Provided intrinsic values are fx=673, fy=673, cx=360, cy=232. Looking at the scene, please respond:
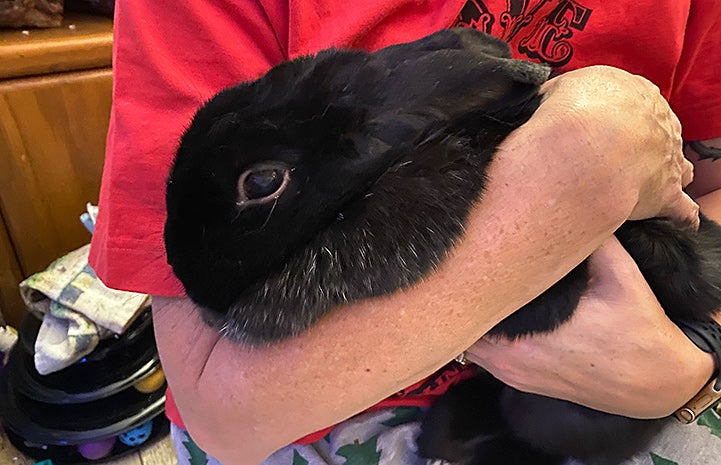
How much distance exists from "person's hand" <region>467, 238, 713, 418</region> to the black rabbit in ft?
0.55

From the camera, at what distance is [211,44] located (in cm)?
61

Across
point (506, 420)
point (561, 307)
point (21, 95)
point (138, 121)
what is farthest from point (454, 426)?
point (21, 95)

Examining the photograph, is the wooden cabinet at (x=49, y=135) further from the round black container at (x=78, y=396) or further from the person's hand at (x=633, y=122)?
the person's hand at (x=633, y=122)

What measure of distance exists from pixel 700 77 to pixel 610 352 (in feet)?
1.24

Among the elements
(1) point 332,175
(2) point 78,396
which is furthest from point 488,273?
Result: (2) point 78,396

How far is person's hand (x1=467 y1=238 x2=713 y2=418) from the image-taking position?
63 centimetres

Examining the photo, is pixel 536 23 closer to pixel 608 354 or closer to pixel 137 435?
pixel 608 354

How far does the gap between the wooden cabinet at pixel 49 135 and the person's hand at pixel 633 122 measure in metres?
1.12

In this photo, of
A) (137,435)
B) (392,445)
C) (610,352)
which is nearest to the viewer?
(610,352)

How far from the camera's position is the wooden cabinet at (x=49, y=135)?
4.53ft

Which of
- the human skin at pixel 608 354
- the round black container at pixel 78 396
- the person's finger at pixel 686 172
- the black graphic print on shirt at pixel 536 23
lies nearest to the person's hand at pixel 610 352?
the human skin at pixel 608 354

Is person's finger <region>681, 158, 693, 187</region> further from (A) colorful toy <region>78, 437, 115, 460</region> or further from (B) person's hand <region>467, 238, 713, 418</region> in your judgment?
(A) colorful toy <region>78, 437, 115, 460</region>

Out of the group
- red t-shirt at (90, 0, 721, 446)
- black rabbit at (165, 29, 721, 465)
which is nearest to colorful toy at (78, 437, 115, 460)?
red t-shirt at (90, 0, 721, 446)

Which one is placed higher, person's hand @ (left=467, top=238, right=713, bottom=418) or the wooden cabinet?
person's hand @ (left=467, top=238, right=713, bottom=418)
